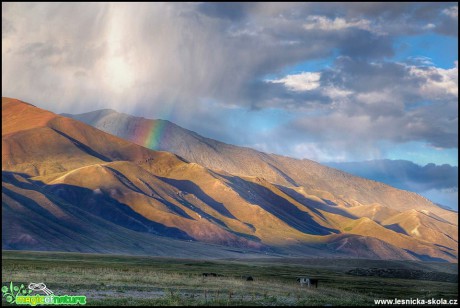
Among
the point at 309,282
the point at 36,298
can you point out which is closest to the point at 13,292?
the point at 36,298

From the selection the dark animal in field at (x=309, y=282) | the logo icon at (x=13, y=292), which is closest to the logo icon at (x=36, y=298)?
the logo icon at (x=13, y=292)

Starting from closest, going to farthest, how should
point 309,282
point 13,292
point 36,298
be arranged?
point 36,298
point 13,292
point 309,282

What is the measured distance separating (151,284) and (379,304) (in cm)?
2564

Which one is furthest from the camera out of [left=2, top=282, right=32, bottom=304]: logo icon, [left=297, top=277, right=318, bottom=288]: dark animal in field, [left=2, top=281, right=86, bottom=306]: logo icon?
[left=297, top=277, right=318, bottom=288]: dark animal in field

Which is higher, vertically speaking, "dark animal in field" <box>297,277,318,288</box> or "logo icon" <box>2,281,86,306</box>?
"logo icon" <box>2,281,86,306</box>

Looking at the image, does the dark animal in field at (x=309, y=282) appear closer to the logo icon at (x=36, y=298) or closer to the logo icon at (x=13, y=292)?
the logo icon at (x=36, y=298)

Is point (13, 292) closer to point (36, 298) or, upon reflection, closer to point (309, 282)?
point (36, 298)

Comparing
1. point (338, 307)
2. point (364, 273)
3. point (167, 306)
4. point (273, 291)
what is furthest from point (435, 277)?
point (167, 306)

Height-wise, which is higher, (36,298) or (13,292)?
(36,298)

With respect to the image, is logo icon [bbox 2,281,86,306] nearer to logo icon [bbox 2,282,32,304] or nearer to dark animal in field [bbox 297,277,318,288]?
logo icon [bbox 2,282,32,304]

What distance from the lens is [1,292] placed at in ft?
168

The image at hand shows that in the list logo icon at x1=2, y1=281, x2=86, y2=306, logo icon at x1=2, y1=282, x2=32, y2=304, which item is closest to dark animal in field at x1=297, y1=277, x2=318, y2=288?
logo icon at x1=2, y1=281, x2=86, y2=306

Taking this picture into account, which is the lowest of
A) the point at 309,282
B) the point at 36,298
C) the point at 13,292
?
the point at 309,282

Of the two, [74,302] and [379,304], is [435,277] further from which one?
[74,302]
